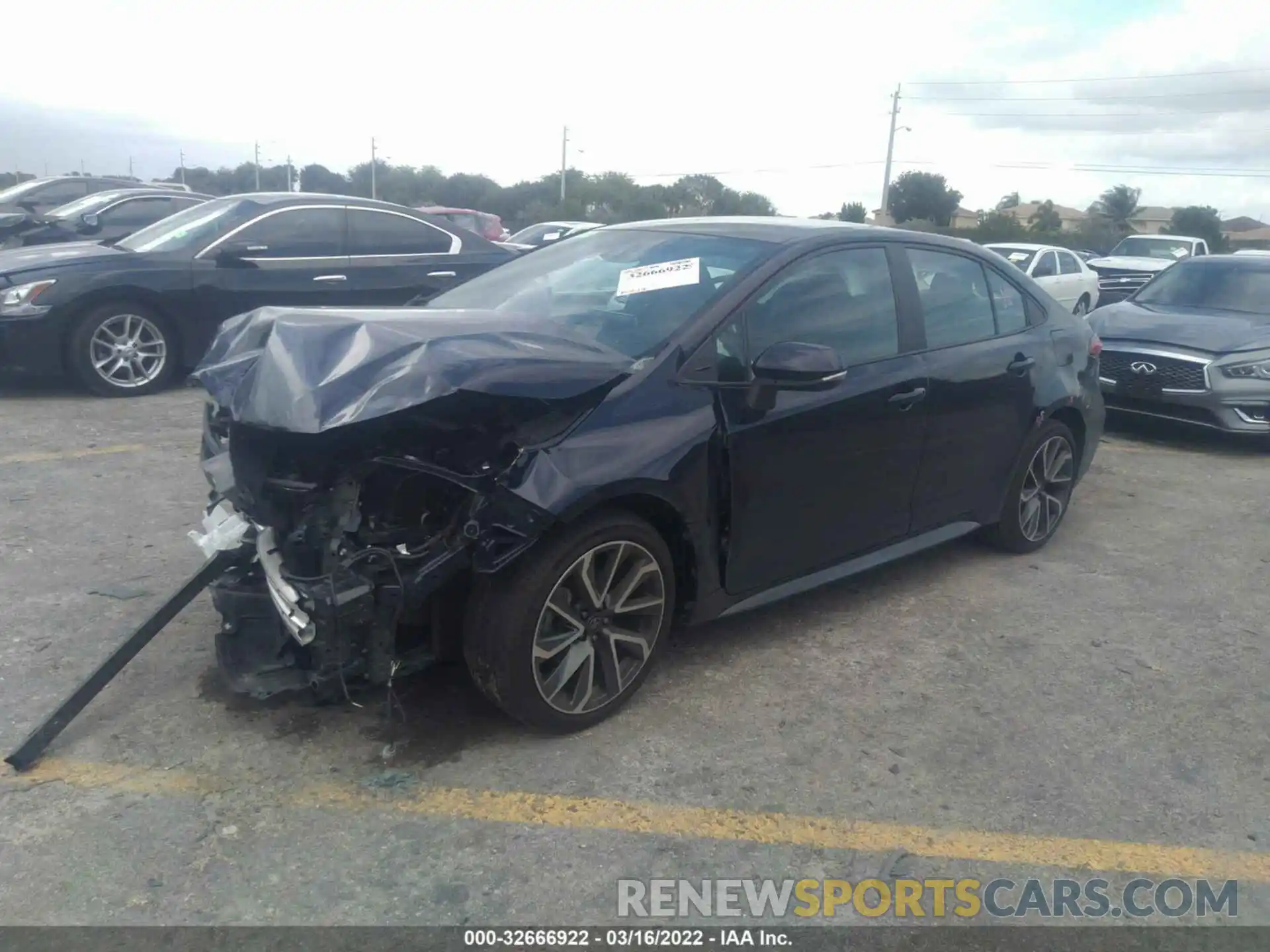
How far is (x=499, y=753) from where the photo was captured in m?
3.46

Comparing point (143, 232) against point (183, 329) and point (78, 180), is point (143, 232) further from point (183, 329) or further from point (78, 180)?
point (78, 180)

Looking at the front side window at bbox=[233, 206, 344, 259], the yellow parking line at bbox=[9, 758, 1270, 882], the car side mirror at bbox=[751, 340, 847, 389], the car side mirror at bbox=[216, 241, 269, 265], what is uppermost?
the front side window at bbox=[233, 206, 344, 259]

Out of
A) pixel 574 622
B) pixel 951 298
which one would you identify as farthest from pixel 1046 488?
pixel 574 622

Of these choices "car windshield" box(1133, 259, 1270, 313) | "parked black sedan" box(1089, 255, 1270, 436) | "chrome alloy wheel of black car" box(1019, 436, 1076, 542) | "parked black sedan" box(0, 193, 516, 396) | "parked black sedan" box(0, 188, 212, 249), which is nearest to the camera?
"chrome alloy wheel of black car" box(1019, 436, 1076, 542)

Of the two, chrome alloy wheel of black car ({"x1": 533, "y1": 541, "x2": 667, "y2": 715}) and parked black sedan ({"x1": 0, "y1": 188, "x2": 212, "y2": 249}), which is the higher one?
parked black sedan ({"x1": 0, "y1": 188, "x2": 212, "y2": 249})

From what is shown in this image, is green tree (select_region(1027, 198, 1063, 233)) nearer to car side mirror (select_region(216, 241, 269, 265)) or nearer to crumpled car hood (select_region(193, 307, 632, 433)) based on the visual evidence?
car side mirror (select_region(216, 241, 269, 265))

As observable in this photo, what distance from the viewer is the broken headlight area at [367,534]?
3.11 metres

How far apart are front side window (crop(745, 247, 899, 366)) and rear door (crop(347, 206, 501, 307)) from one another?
4826mm

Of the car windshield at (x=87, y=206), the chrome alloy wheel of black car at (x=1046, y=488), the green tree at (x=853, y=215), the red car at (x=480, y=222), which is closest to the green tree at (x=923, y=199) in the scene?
the green tree at (x=853, y=215)

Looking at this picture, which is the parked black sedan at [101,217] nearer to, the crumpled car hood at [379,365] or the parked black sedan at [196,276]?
the parked black sedan at [196,276]

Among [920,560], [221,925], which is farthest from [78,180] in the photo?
[221,925]

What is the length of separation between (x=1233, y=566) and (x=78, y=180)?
18.3 meters

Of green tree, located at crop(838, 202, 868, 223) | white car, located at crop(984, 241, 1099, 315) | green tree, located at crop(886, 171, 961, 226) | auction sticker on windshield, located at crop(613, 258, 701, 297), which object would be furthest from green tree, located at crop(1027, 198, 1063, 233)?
auction sticker on windshield, located at crop(613, 258, 701, 297)

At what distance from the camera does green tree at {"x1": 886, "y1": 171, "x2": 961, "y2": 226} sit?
50.1 meters
